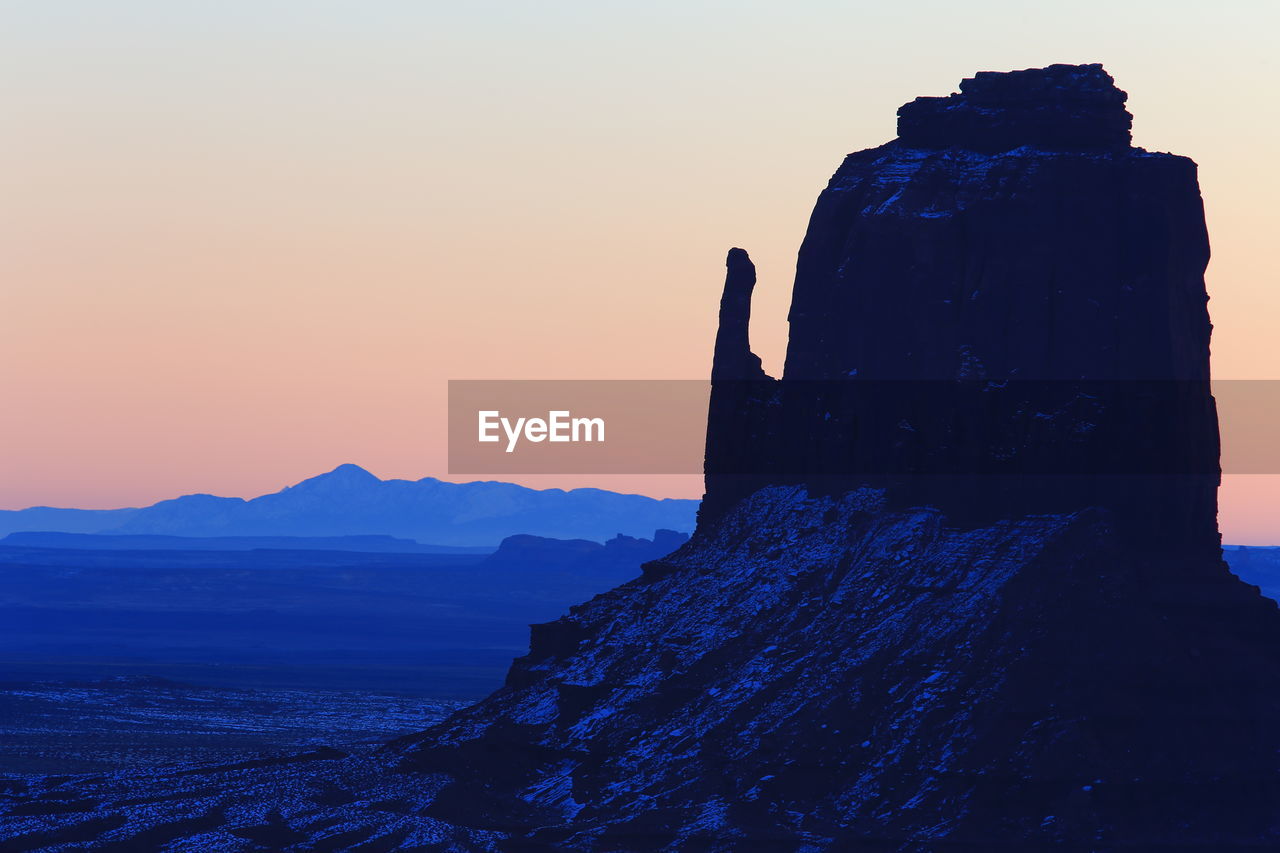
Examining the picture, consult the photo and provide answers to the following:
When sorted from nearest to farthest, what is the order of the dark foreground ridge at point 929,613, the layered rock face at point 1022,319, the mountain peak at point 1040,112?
the dark foreground ridge at point 929,613
the layered rock face at point 1022,319
the mountain peak at point 1040,112

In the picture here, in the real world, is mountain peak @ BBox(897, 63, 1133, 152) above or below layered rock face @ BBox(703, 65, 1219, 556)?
above

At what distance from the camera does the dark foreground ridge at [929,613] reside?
467ft

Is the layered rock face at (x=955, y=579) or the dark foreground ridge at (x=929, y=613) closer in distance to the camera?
the layered rock face at (x=955, y=579)

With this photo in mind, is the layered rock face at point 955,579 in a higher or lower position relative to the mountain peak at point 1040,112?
lower

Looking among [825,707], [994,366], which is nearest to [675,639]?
[825,707]

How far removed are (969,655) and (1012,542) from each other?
11088 mm

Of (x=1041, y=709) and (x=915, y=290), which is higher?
(x=915, y=290)

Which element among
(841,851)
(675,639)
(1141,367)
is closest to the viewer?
(841,851)

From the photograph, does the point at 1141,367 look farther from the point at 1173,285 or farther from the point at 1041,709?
the point at 1041,709

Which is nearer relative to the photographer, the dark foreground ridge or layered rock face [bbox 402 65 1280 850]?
layered rock face [bbox 402 65 1280 850]

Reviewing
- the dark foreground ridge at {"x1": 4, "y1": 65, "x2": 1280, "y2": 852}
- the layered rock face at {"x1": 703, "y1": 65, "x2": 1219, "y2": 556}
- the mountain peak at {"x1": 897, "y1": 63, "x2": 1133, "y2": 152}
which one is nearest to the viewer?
the dark foreground ridge at {"x1": 4, "y1": 65, "x2": 1280, "y2": 852}

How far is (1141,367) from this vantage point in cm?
15975

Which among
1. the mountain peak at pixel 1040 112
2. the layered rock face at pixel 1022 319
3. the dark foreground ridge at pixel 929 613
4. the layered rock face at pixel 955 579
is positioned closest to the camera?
the layered rock face at pixel 955 579

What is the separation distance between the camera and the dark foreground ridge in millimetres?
142375
